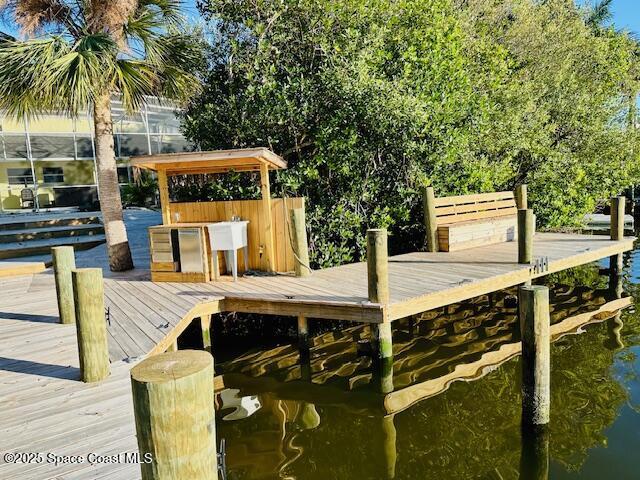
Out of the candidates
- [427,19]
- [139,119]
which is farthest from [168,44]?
[139,119]

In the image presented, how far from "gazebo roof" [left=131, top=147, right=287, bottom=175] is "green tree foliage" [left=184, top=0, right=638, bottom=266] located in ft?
4.88

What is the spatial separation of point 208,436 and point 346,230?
7865 millimetres

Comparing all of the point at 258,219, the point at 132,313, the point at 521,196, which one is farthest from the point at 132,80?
the point at 521,196

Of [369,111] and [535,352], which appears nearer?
[535,352]

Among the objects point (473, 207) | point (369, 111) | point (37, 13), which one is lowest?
point (473, 207)

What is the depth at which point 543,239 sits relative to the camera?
36.1 feet

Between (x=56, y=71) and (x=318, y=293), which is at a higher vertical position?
(x=56, y=71)

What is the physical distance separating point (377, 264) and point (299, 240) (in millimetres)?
2213

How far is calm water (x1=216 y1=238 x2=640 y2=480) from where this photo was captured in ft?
15.0

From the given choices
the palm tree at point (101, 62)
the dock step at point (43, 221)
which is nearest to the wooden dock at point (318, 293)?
the palm tree at point (101, 62)

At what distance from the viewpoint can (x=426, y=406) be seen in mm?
5688

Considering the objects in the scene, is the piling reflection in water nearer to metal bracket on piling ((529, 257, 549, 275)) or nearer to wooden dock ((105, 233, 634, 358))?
wooden dock ((105, 233, 634, 358))

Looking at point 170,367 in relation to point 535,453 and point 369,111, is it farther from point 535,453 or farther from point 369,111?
point 369,111

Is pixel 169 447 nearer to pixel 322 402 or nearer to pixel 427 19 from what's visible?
pixel 322 402
